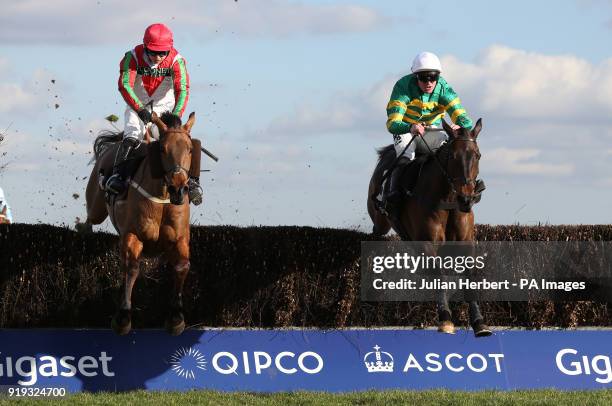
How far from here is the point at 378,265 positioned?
43.1 ft

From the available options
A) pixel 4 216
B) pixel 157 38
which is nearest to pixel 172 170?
pixel 157 38

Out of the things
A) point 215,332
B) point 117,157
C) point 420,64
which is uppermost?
point 420,64

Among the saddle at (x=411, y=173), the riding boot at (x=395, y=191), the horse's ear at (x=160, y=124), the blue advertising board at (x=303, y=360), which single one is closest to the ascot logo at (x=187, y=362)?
the blue advertising board at (x=303, y=360)

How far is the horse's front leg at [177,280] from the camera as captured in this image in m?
11.4

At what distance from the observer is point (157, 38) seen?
39.5 ft

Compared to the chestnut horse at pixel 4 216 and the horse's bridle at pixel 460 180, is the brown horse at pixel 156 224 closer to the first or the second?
the horse's bridle at pixel 460 180

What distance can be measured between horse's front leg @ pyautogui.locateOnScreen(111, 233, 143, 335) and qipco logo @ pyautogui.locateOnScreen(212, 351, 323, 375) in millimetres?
1347

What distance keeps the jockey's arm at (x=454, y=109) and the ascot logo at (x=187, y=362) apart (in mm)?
3920

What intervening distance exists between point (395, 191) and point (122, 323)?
11.9ft

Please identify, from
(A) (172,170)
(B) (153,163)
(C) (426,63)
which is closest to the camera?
(A) (172,170)

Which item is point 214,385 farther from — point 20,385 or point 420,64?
point 420,64

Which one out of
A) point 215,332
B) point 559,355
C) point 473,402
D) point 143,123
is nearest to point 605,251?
point 559,355

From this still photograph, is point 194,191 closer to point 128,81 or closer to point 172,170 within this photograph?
point 172,170

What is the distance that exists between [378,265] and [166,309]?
8.00 ft
